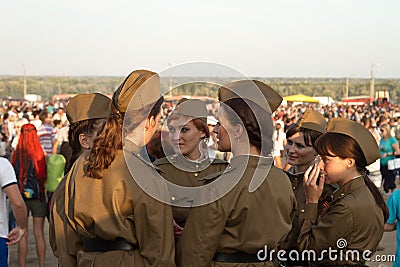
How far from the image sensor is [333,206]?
3625 mm

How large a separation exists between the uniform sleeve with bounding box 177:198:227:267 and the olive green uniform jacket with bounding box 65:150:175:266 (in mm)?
100

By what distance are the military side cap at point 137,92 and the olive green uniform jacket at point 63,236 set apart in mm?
803

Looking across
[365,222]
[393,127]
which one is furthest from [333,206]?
[393,127]

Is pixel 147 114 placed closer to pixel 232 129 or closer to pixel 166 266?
pixel 232 129

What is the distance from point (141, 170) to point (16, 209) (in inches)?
73.7

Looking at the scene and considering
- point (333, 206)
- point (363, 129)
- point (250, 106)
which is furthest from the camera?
point (363, 129)

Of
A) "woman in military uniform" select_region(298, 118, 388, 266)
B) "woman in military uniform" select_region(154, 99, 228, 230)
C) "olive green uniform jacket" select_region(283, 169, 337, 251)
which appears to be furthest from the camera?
"woman in military uniform" select_region(154, 99, 228, 230)

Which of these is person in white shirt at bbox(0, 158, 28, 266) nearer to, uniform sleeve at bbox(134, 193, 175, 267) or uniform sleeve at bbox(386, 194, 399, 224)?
uniform sleeve at bbox(134, 193, 175, 267)

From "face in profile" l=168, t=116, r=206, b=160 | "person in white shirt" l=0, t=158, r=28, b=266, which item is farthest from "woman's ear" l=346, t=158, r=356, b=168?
"person in white shirt" l=0, t=158, r=28, b=266

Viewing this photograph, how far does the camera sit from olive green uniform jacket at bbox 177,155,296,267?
3.15 m

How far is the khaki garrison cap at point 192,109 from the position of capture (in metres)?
4.36

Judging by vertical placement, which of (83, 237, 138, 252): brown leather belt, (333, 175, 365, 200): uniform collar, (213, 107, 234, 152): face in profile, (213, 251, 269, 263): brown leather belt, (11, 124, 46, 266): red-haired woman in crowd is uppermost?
(213, 107, 234, 152): face in profile

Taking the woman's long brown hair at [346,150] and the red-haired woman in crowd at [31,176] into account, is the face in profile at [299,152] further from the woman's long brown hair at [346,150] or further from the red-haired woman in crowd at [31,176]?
the red-haired woman in crowd at [31,176]

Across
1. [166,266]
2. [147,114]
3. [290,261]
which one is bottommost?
[290,261]
